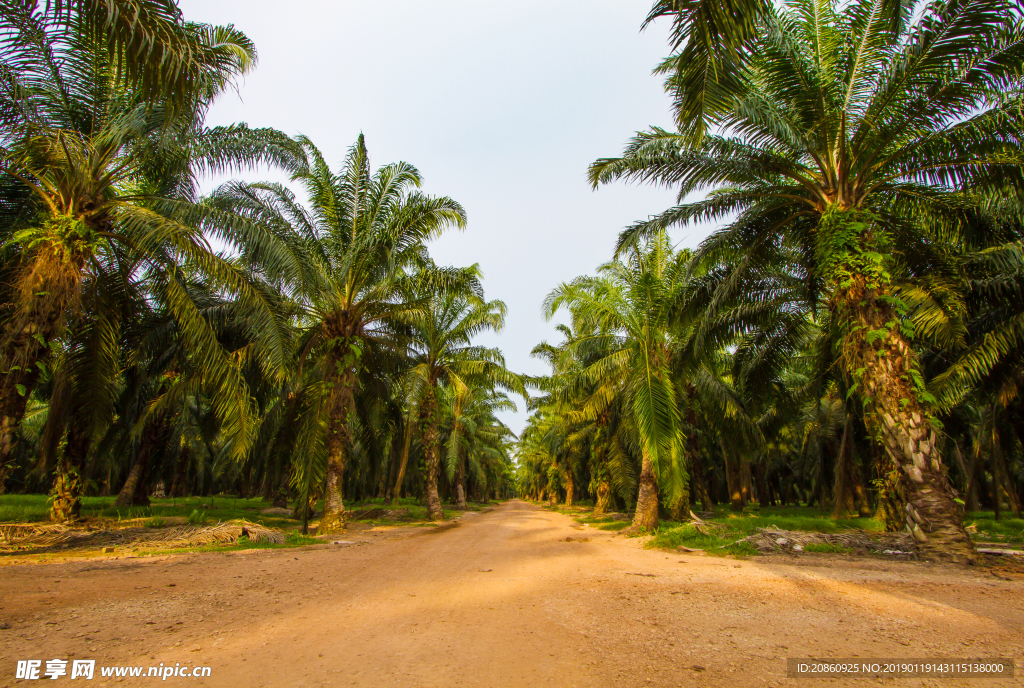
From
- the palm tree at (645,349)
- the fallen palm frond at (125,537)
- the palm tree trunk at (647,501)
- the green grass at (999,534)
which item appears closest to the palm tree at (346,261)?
the fallen palm frond at (125,537)

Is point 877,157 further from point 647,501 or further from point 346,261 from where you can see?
point 346,261

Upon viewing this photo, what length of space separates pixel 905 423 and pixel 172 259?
14.3 meters

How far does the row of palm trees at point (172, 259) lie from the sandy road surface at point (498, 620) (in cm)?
459

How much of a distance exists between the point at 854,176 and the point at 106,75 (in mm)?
14026

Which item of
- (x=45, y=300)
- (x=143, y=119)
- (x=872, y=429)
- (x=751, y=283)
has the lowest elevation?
(x=872, y=429)

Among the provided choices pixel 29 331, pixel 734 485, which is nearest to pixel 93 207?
pixel 29 331

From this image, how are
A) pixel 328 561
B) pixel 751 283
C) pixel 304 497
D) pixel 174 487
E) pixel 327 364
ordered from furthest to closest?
1. pixel 174 487
2. pixel 327 364
3. pixel 304 497
4. pixel 751 283
5. pixel 328 561

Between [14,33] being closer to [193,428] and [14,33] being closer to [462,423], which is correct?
[193,428]

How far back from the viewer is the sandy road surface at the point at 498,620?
3107 millimetres

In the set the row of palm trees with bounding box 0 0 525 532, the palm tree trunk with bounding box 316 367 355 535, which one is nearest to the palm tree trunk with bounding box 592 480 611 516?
the row of palm trees with bounding box 0 0 525 532

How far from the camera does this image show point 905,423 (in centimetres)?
782

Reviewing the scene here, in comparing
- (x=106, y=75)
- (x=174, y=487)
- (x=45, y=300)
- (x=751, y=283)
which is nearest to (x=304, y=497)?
(x=45, y=300)

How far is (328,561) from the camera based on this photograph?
8258 mm

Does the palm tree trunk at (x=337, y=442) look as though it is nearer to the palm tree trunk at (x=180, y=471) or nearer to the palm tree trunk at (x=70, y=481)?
the palm tree trunk at (x=70, y=481)
